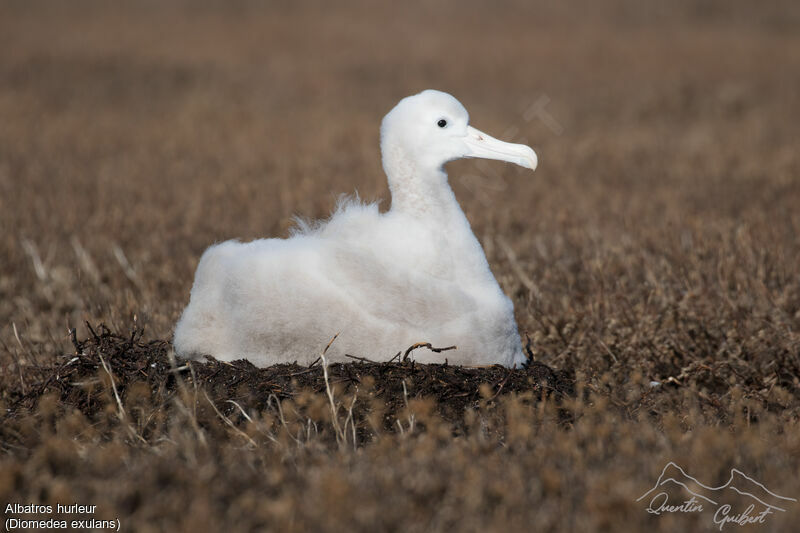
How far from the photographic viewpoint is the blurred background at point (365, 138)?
679cm

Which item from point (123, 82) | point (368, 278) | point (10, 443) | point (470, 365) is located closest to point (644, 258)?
point (470, 365)

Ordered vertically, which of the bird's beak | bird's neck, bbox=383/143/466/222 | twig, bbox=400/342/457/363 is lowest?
twig, bbox=400/342/457/363

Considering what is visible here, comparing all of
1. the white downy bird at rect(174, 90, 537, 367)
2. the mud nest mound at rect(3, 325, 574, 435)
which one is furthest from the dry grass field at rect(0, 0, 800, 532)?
the white downy bird at rect(174, 90, 537, 367)

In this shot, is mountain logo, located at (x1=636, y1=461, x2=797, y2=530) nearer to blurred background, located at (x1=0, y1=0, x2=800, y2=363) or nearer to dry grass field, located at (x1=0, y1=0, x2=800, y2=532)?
dry grass field, located at (x1=0, y1=0, x2=800, y2=532)

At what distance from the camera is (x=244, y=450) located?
3.46 m

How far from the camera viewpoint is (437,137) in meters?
4.41

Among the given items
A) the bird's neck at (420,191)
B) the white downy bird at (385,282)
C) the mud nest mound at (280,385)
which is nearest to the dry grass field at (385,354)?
the mud nest mound at (280,385)

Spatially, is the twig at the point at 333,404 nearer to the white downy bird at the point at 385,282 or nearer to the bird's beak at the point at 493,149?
the white downy bird at the point at 385,282

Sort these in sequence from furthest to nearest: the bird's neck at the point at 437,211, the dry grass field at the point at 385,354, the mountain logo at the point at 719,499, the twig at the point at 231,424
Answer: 1. the bird's neck at the point at 437,211
2. the twig at the point at 231,424
3. the dry grass field at the point at 385,354
4. the mountain logo at the point at 719,499

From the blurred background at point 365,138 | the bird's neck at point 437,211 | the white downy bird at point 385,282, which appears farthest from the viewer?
the blurred background at point 365,138

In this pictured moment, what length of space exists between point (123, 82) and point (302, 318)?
15.7 meters

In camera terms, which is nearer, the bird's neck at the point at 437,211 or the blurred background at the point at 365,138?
the bird's neck at the point at 437,211

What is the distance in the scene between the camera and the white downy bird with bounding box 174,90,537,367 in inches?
156

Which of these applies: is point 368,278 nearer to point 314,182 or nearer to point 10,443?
point 10,443
